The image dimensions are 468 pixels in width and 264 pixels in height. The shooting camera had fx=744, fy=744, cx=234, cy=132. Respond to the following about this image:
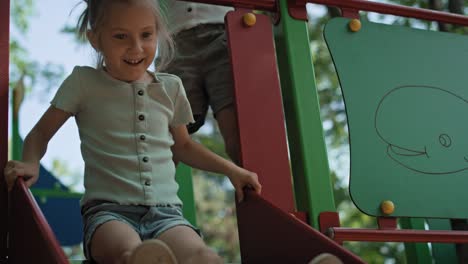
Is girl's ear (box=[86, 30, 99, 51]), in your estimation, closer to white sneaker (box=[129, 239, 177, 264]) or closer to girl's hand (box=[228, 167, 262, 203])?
girl's hand (box=[228, 167, 262, 203])

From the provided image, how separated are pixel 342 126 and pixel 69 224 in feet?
17.9

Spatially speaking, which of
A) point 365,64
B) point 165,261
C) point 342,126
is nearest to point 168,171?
point 165,261

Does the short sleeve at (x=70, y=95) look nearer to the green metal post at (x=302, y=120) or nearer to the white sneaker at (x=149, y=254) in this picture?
the white sneaker at (x=149, y=254)

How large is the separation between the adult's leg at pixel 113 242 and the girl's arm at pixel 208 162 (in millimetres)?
465

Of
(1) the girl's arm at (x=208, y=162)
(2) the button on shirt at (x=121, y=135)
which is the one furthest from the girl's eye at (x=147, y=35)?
(1) the girl's arm at (x=208, y=162)

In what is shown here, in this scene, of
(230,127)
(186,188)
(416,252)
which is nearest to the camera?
(230,127)

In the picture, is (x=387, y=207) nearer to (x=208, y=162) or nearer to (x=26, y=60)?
(x=208, y=162)

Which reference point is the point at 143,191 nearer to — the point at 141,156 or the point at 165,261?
the point at 141,156

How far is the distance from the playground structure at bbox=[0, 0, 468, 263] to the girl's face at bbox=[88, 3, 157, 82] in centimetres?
36

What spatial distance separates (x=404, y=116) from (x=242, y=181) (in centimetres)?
92

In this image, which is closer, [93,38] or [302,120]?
[93,38]

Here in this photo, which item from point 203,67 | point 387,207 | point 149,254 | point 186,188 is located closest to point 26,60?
point 186,188

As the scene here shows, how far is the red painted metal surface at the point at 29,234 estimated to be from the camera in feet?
6.00

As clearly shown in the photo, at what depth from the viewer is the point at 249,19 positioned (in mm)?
2887
